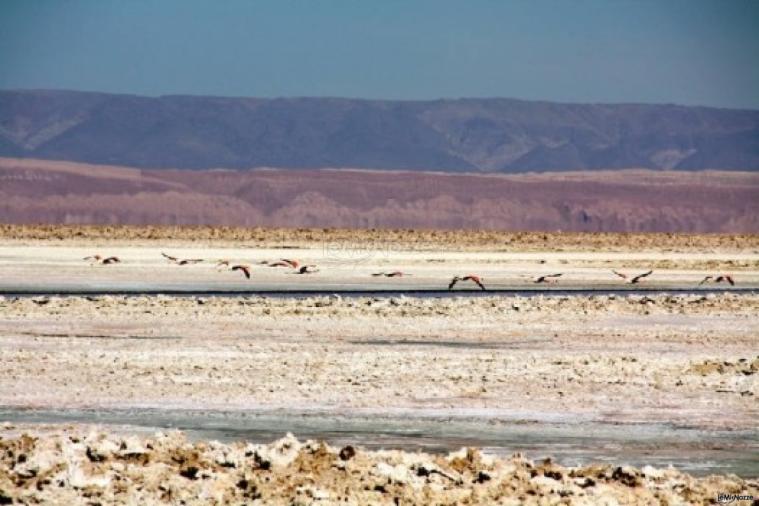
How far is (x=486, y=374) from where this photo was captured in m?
20.5

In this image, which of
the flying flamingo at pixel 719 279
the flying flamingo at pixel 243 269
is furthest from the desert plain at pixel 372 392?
the flying flamingo at pixel 719 279

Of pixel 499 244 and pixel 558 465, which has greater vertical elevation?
pixel 499 244

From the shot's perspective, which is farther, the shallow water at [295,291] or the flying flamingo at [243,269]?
the flying flamingo at [243,269]

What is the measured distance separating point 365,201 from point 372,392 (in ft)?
454

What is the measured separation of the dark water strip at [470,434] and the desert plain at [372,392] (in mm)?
37

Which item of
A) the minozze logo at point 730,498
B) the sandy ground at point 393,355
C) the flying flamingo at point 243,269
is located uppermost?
the flying flamingo at point 243,269

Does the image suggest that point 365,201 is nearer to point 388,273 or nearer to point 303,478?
point 388,273

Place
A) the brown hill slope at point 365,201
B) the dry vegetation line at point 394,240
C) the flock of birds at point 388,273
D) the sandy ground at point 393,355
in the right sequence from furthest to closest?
the brown hill slope at point 365,201, the dry vegetation line at point 394,240, the flock of birds at point 388,273, the sandy ground at point 393,355

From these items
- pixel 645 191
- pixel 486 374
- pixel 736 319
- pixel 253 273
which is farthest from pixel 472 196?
pixel 486 374

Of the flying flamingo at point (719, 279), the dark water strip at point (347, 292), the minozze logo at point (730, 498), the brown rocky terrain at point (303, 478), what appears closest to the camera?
the brown rocky terrain at point (303, 478)

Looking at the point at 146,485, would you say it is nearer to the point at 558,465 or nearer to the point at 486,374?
the point at 558,465

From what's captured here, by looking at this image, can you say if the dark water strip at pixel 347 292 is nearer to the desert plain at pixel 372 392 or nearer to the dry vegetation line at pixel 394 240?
the desert plain at pixel 372 392

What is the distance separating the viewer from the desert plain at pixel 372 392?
12.6 metres

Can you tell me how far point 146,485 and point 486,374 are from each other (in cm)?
869
